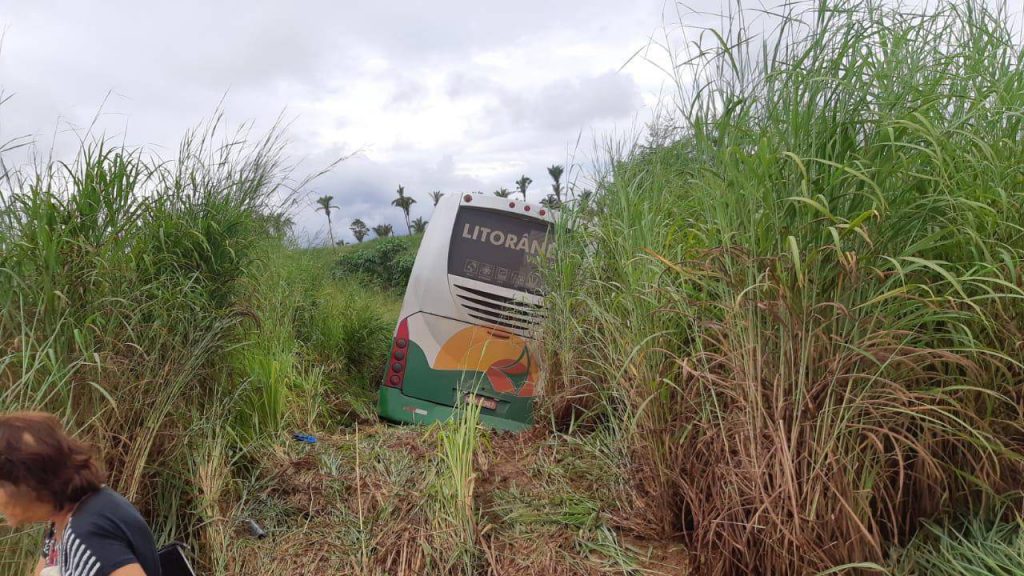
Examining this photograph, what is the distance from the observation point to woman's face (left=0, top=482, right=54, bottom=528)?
2068mm

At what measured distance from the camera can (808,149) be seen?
2615 millimetres

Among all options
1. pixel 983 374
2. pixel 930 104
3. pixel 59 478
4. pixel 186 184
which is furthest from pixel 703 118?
pixel 186 184

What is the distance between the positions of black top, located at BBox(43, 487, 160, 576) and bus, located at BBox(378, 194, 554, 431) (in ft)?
12.7

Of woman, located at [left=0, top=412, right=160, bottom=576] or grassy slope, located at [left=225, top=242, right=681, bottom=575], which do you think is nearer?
woman, located at [left=0, top=412, right=160, bottom=576]

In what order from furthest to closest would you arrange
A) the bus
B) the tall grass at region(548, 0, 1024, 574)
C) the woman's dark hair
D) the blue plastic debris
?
the bus
the blue plastic debris
the tall grass at region(548, 0, 1024, 574)
the woman's dark hair

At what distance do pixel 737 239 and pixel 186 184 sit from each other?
11.1ft

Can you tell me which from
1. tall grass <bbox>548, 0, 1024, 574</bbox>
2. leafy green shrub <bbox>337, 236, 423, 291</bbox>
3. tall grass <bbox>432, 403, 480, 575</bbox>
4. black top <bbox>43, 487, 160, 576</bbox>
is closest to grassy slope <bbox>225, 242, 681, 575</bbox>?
tall grass <bbox>432, 403, 480, 575</bbox>

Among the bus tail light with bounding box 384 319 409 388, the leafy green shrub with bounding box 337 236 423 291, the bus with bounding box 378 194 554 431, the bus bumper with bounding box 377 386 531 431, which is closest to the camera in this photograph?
the bus with bounding box 378 194 554 431

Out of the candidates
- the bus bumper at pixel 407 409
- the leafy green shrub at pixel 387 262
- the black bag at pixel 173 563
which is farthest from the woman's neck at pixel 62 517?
the leafy green shrub at pixel 387 262

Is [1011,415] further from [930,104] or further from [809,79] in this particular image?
[809,79]

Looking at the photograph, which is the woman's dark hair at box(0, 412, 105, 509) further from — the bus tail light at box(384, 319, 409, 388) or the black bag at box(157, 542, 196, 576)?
the bus tail light at box(384, 319, 409, 388)

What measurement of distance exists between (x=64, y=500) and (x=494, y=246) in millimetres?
4754

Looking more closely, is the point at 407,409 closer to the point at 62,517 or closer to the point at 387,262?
the point at 62,517

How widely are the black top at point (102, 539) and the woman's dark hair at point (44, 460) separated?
7 cm
